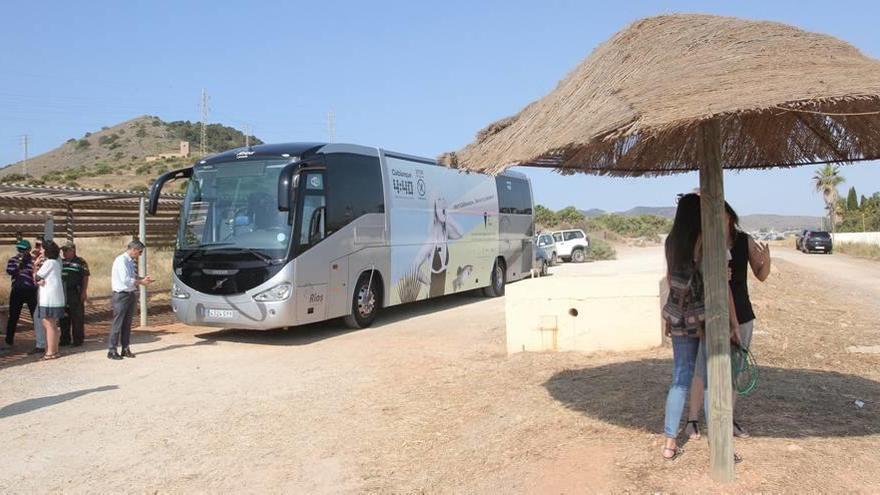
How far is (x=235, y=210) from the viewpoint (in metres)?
10.8

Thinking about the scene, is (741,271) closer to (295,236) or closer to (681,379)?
(681,379)

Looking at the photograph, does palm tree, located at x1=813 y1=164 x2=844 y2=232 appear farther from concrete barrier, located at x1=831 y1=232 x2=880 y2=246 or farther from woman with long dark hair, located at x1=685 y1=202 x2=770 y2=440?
woman with long dark hair, located at x1=685 y1=202 x2=770 y2=440

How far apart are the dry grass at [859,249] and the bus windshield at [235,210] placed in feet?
118

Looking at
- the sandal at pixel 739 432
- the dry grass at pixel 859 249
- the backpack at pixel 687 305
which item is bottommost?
the dry grass at pixel 859 249

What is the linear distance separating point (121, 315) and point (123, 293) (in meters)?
0.33

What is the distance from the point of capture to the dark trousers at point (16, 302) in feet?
34.0

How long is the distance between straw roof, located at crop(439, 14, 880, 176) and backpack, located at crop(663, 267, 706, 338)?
3.25 feet

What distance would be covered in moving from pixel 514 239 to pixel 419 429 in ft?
44.3

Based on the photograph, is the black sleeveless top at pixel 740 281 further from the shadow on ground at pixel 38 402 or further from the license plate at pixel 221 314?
the license plate at pixel 221 314

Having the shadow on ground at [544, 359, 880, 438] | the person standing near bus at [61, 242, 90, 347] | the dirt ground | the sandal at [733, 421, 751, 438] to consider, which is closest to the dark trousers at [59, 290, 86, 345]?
the person standing near bus at [61, 242, 90, 347]

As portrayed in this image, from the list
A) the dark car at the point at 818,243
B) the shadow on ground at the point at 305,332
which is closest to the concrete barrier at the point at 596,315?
the shadow on ground at the point at 305,332

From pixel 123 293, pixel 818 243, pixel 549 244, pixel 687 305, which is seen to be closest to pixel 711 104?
pixel 687 305

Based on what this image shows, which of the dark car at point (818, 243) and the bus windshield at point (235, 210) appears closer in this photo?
the bus windshield at point (235, 210)

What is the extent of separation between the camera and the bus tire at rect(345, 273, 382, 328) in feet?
40.3
